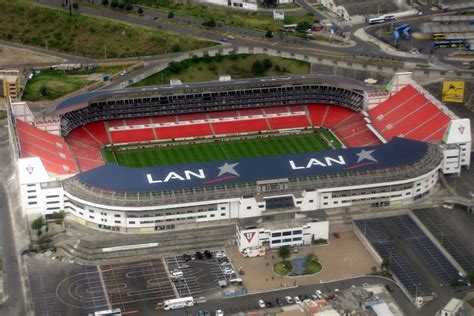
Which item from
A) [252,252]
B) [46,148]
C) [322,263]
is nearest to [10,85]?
[46,148]

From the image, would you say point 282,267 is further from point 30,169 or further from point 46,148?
point 46,148

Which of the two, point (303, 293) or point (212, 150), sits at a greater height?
point (212, 150)

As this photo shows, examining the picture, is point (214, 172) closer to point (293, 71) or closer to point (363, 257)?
point (363, 257)

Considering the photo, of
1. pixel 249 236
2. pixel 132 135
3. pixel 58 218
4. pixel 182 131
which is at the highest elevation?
pixel 182 131

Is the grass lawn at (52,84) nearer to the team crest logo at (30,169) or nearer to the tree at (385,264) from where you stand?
the team crest logo at (30,169)

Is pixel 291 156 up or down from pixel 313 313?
up

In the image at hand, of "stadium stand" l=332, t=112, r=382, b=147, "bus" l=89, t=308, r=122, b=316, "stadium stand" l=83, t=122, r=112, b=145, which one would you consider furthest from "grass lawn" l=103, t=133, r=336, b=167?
"bus" l=89, t=308, r=122, b=316

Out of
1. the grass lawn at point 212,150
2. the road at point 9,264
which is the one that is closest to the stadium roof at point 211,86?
the grass lawn at point 212,150

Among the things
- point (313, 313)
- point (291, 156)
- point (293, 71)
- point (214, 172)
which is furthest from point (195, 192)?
point (293, 71)
